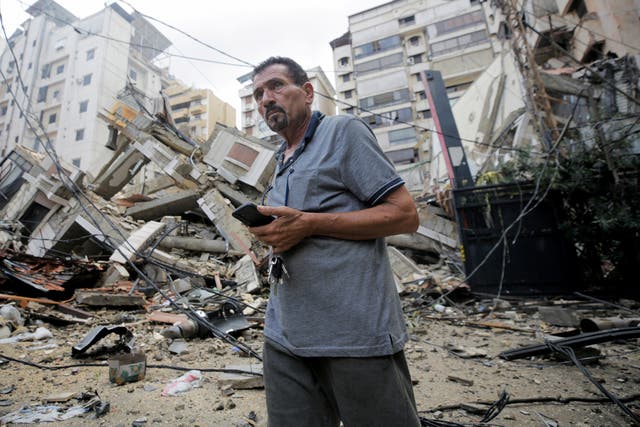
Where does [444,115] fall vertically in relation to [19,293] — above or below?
above

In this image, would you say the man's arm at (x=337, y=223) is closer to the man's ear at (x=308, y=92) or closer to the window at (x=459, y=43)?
the man's ear at (x=308, y=92)

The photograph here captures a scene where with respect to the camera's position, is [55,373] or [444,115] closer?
[55,373]

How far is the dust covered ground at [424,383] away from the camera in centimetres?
219

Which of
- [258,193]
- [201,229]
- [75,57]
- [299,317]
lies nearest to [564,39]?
[258,193]

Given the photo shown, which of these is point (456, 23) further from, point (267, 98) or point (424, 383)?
point (267, 98)

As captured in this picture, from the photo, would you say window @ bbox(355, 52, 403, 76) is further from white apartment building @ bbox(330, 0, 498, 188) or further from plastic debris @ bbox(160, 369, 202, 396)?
plastic debris @ bbox(160, 369, 202, 396)

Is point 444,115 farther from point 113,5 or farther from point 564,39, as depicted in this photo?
point 113,5

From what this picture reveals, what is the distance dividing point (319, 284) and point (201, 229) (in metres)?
11.2

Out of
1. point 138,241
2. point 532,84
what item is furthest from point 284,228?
point 532,84

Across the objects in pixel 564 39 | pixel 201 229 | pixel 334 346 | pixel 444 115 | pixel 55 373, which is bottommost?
pixel 55 373

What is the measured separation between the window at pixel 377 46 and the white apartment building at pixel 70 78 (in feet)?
82.2

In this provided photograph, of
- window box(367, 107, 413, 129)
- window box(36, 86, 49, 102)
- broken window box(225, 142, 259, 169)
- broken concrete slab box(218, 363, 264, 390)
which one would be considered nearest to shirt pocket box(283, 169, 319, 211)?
broken concrete slab box(218, 363, 264, 390)

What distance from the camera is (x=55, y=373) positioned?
117 inches

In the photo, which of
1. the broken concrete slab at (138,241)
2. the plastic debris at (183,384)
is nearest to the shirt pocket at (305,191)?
the plastic debris at (183,384)
